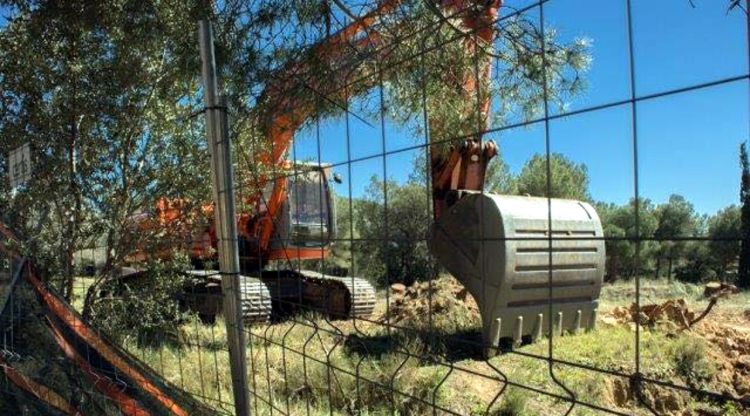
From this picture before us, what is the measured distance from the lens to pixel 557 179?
26.2 ft

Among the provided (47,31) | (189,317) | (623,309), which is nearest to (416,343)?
(189,317)

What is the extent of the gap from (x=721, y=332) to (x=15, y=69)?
807 centimetres

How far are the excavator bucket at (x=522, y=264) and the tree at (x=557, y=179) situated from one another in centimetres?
18

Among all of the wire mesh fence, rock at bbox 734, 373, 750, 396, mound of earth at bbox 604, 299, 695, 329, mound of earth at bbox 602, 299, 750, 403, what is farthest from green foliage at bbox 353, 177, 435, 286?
rock at bbox 734, 373, 750, 396

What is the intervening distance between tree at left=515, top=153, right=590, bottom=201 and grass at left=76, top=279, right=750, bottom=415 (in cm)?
117

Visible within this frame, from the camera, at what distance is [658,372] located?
7004 mm

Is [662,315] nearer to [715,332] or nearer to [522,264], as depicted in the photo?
[715,332]

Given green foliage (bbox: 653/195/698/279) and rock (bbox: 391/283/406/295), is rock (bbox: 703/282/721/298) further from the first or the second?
green foliage (bbox: 653/195/698/279)

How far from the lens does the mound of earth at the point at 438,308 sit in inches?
344

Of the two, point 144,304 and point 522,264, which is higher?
point 522,264

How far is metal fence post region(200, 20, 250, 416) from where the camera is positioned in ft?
8.83

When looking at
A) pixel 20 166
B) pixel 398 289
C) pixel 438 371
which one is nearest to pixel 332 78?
pixel 20 166

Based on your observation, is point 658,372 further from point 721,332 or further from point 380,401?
point 380,401

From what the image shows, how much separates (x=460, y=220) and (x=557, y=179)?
9.39 ft
